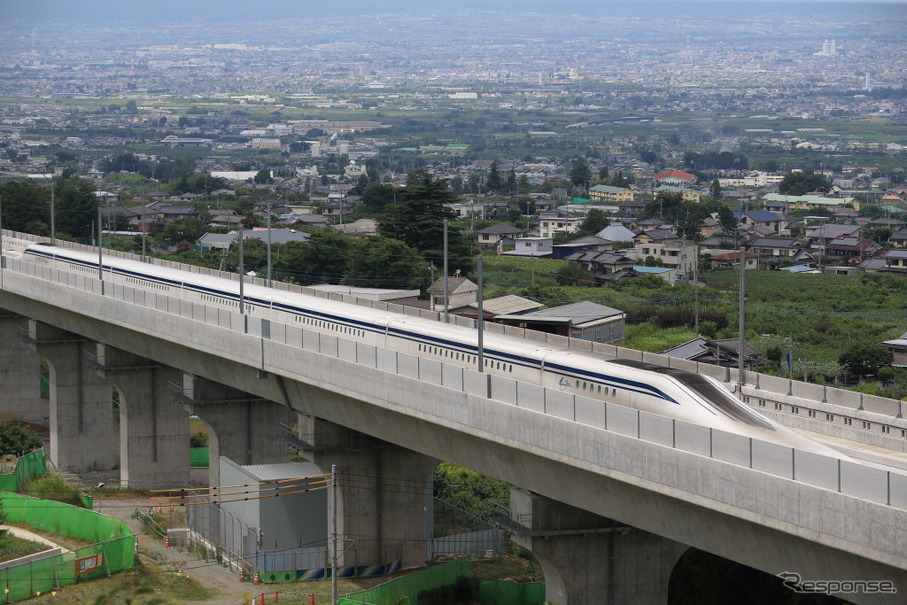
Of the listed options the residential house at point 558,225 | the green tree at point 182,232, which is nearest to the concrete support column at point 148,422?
the green tree at point 182,232

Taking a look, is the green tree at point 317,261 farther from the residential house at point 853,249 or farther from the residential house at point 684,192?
the residential house at point 684,192

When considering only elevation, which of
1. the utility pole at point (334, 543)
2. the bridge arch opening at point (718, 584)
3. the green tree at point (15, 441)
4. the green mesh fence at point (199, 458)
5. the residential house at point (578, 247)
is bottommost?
the green mesh fence at point (199, 458)

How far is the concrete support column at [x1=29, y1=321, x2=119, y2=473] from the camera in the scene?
124ft

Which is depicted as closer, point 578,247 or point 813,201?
point 578,247

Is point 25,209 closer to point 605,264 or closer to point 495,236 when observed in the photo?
point 495,236

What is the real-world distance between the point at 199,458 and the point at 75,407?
140 inches

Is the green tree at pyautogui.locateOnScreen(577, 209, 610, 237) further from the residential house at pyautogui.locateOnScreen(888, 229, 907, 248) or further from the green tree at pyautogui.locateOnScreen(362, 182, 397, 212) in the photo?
the green tree at pyautogui.locateOnScreen(362, 182, 397, 212)

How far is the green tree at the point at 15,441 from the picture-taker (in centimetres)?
3797

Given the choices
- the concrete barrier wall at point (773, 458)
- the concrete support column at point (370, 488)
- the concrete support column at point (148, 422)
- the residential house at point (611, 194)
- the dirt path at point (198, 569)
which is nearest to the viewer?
the concrete barrier wall at point (773, 458)

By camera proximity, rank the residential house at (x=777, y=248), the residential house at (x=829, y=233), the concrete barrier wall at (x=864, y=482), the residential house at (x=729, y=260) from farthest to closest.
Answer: the residential house at (x=829, y=233) < the residential house at (x=777, y=248) < the residential house at (x=729, y=260) < the concrete barrier wall at (x=864, y=482)

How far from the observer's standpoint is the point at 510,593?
83.4 ft

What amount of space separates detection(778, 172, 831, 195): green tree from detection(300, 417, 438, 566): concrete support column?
353 ft

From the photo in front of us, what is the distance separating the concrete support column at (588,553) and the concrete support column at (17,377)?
27.0m

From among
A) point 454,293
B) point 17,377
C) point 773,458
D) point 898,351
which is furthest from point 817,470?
point 454,293
